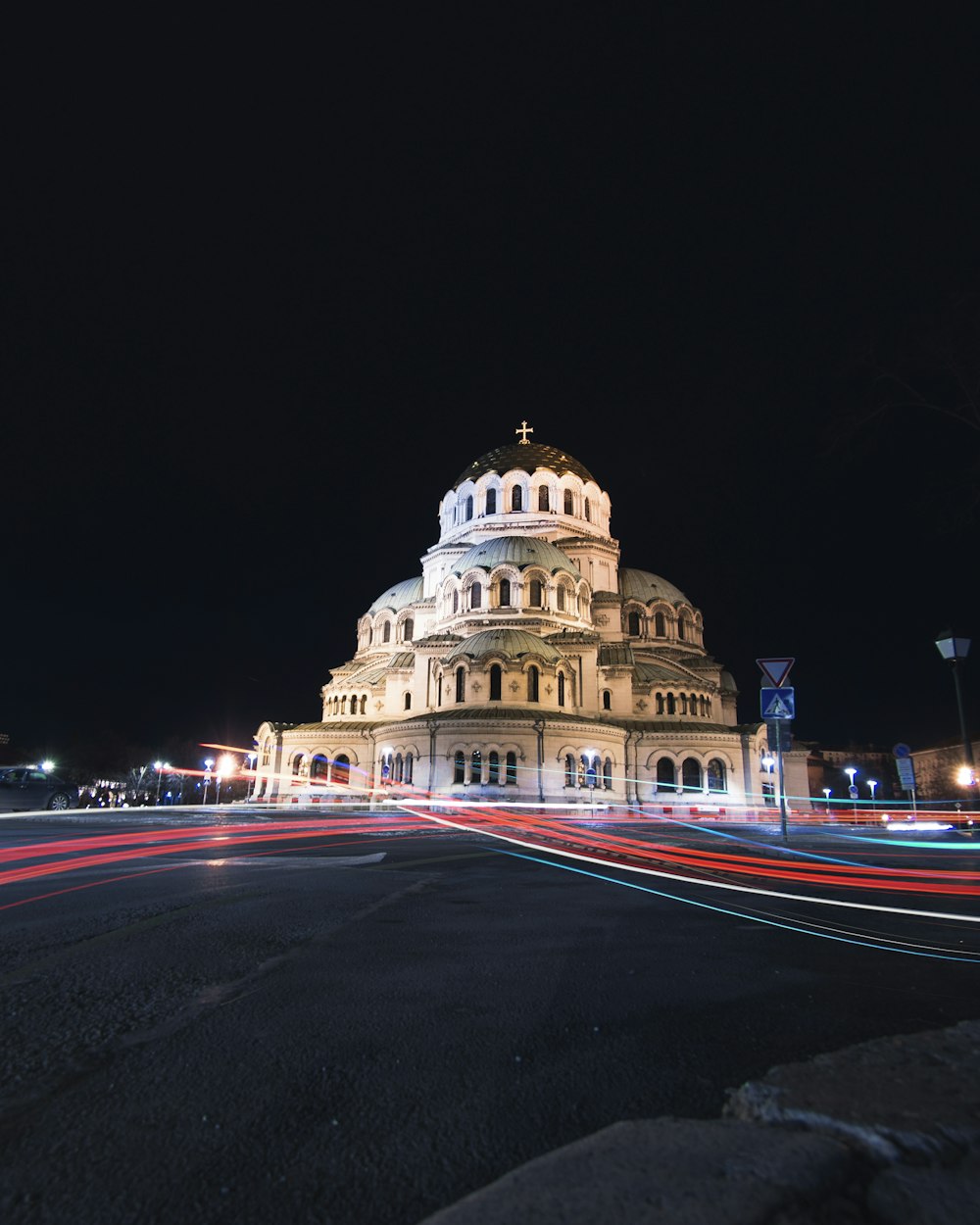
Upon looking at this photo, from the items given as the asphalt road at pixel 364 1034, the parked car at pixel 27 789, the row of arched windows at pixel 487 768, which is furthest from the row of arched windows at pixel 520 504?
the asphalt road at pixel 364 1034

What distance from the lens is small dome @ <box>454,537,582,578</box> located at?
4800 cm

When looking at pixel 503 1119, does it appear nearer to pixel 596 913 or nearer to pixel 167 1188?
pixel 167 1188

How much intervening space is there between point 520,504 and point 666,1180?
5417 centimetres

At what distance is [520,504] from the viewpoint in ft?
180

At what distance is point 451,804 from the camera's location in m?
36.0

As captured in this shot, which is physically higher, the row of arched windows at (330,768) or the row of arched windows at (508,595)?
the row of arched windows at (508,595)

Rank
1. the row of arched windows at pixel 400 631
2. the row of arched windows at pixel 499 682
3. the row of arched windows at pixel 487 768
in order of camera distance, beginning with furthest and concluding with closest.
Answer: the row of arched windows at pixel 400 631 → the row of arched windows at pixel 499 682 → the row of arched windows at pixel 487 768

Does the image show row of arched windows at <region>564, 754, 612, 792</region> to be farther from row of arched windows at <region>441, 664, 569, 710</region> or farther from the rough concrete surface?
the rough concrete surface

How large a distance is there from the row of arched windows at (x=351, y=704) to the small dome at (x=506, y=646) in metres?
12.4

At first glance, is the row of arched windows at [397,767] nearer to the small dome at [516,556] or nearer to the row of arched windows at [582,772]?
the row of arched windows at [582,772]

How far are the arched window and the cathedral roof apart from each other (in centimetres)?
2332

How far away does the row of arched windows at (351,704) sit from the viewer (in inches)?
2111

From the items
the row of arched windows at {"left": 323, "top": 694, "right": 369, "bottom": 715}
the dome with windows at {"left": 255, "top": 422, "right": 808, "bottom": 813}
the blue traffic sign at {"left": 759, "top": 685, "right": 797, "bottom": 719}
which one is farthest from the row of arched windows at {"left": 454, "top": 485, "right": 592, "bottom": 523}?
the blue traffic sign at {"left": 759, "top": 685, "right": 797, "bottom": 719}

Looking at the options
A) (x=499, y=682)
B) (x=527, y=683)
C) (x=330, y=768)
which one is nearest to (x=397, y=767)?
(x=330, y=768)
